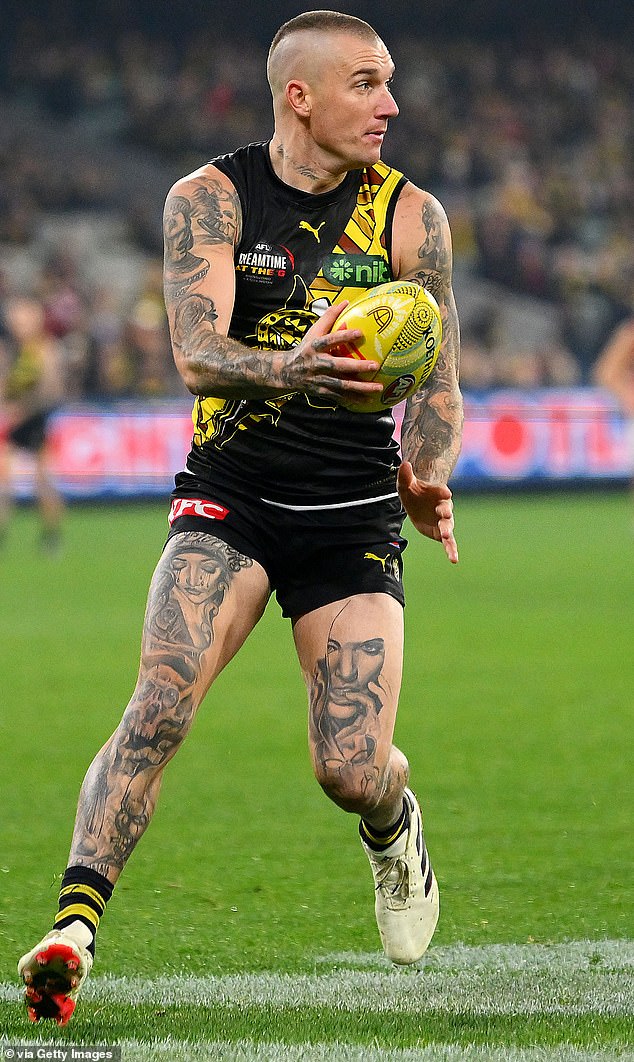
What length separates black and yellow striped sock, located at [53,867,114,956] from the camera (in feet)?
12.0

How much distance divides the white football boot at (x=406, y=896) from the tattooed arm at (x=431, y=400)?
77 cm

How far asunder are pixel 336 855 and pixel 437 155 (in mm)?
23310

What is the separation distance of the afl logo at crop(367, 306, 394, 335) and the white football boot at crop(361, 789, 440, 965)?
1.34 meters

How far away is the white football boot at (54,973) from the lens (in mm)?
3455

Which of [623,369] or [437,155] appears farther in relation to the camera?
[437,155]

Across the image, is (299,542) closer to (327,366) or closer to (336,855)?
(327,366)

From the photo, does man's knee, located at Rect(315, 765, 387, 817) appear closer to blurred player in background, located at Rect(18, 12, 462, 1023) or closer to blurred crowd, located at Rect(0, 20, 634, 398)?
blurred player in background, located at Rect(18, 12, 462, 1023)

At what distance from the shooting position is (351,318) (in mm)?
3871

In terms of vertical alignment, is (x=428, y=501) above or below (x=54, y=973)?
above

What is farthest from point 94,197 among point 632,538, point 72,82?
point 632,538

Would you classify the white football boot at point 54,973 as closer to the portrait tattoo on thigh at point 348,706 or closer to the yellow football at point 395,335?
the portrait tattoo on thigh at point 348,706

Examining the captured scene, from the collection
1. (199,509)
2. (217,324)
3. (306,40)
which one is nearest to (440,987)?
(199,509)

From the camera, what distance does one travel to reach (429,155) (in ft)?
90.4

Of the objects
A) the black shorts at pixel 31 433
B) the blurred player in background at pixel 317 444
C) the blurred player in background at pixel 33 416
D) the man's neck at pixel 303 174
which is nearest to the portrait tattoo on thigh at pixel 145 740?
the blurred player in background at pixel 317 444
